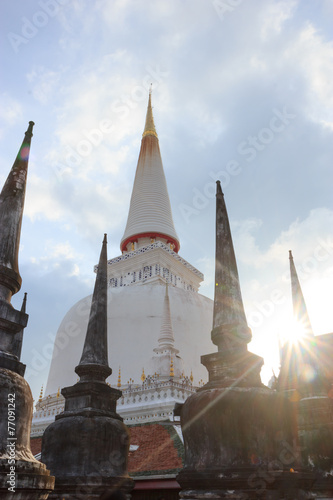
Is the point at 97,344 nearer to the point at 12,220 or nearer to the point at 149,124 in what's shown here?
the point at 12,220

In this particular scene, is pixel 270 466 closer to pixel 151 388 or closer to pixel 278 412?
pixel 278 412

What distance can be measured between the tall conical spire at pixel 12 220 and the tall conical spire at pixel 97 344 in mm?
3796

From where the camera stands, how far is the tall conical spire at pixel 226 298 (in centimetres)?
668

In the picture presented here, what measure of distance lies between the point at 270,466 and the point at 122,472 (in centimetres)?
347

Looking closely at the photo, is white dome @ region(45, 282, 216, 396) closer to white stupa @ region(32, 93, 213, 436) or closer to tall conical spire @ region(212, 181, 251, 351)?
white stupa @ region(32, 93, 213, 436)

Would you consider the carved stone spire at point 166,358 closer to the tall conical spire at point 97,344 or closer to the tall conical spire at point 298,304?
the tall conical spire at point 298,304

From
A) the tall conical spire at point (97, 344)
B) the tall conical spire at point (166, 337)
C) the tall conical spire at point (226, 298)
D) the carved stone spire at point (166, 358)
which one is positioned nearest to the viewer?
the tall conical spire at point (226, 298)

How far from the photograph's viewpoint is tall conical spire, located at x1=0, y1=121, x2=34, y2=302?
16.7 ft

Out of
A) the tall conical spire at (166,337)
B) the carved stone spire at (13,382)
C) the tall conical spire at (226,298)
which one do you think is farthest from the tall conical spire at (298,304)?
the tall conical spire at (166,337)

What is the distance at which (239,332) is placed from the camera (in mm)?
6668

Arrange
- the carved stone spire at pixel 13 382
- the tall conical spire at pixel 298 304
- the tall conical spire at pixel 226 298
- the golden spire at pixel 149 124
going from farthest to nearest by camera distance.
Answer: the golden spire at pixel 149 124, the tall conical spire at pixel 298 304, the tall conical spire at pixel 226 298, the carved stone spire at pixel 13 382

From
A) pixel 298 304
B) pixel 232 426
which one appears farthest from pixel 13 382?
pixel 298 304

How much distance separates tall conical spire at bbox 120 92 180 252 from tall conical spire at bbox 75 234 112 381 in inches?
A: 1157

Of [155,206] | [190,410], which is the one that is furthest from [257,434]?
[155,206]
